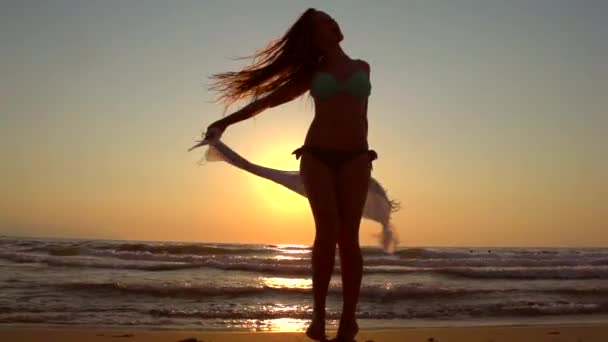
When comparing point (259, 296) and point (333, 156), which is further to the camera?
point (259, 296)

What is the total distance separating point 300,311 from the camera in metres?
9.93

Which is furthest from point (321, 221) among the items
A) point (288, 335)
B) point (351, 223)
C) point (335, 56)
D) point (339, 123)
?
point (288, 335)

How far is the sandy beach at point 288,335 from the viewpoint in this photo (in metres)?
6.58

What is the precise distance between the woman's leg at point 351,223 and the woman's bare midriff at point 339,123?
136 millimetres

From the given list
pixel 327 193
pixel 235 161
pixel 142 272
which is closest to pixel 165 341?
pixel 235 161

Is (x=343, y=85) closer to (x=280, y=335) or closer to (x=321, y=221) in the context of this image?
(x=321, y=221)

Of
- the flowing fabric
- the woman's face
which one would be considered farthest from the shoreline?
the woman's face

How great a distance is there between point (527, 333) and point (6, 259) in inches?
587

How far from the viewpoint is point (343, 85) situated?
459cm

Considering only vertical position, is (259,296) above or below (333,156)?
below

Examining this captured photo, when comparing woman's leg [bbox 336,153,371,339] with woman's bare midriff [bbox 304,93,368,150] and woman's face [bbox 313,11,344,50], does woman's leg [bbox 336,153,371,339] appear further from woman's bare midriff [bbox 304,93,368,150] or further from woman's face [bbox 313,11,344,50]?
woman's face [bbox 313,11,344,50]

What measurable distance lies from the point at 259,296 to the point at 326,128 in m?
7.40

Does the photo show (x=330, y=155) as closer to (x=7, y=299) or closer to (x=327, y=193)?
(x=327, y=193)

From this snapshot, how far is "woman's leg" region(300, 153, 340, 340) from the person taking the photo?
180 inches
